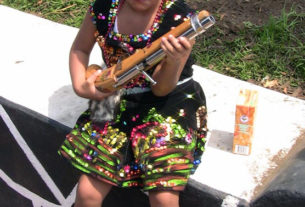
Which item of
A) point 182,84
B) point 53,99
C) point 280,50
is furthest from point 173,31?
point 280,50

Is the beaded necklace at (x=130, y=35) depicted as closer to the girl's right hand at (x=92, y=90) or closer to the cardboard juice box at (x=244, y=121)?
the girl's right hand at (x=92, y=90)

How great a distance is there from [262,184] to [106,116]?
619 mm

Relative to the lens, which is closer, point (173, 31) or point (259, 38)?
point (173, 31)

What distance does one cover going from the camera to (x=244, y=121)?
1.73 metres

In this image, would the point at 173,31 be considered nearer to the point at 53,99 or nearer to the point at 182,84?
the point at 182,84

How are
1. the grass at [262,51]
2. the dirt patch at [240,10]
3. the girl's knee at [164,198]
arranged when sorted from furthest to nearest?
the dirt patch at [240,10] < the grass at [262,51] < the girl's knee at [164,198]

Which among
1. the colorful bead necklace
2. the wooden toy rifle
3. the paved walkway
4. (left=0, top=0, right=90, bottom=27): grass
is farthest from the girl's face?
(left=0, top=0, right=90, bottom=27): grass

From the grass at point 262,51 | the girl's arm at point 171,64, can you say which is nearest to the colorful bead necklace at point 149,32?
the girl's arm at point 171,64

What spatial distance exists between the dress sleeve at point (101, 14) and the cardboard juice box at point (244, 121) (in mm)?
579

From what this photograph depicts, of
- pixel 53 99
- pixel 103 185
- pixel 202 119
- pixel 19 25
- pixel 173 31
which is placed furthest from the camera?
pixel 19 25

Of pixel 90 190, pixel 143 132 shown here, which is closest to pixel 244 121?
pixel 143 132

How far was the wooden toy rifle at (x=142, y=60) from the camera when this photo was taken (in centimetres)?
136

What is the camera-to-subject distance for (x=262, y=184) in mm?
1639

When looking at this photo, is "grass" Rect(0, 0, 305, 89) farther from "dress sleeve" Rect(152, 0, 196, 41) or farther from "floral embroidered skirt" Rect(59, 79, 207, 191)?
"dress sleeve" Rect(152, 0, 196, 41)
